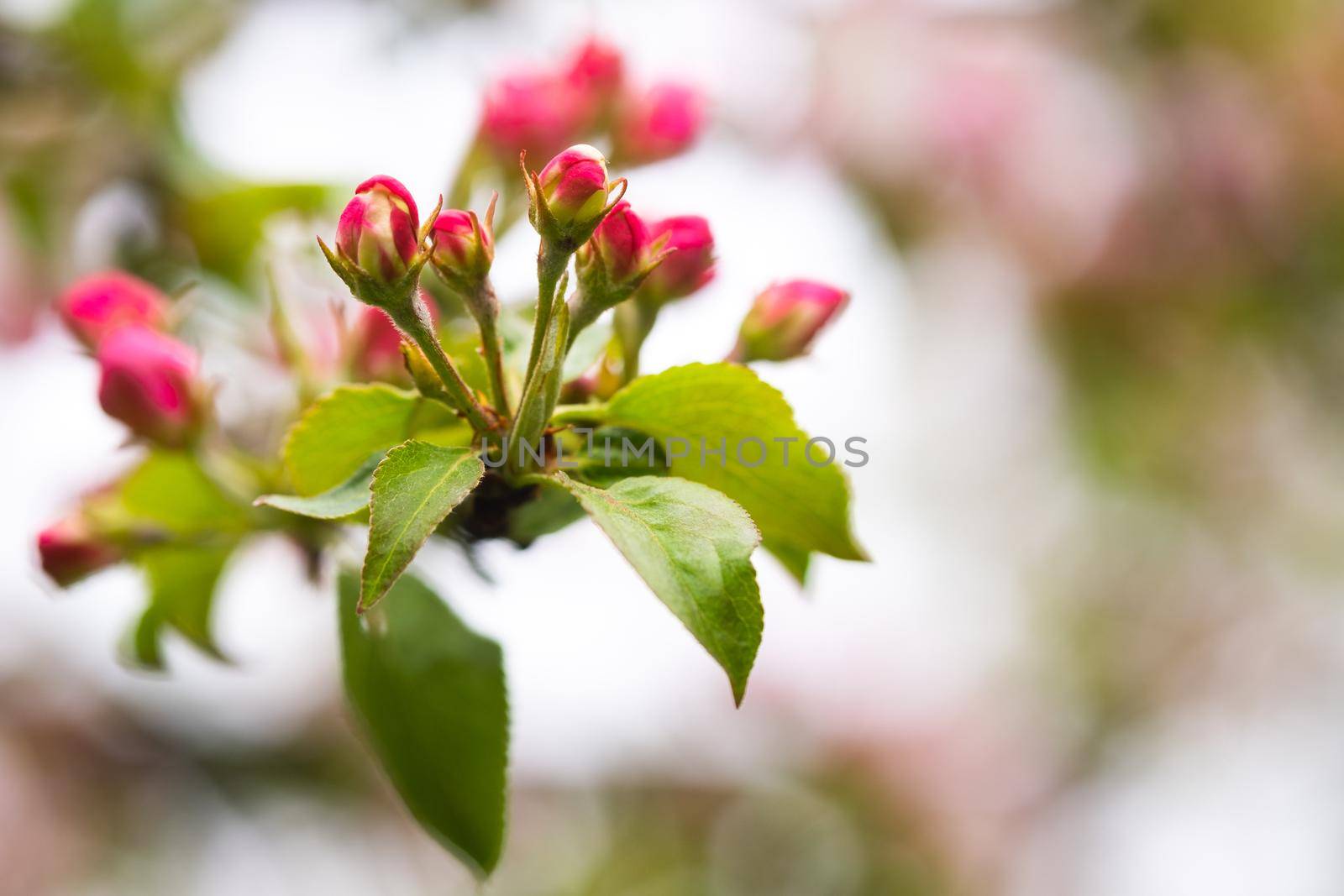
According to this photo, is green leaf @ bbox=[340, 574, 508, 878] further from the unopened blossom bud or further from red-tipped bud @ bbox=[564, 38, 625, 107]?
red-tipped bud @ bbox=[564, 38, 625, 107]

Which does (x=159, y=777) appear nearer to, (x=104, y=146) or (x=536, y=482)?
(x=104, y=146)

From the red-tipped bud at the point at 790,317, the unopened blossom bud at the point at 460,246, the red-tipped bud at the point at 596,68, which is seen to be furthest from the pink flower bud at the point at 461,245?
the red-tipped bud at the point at 596,68

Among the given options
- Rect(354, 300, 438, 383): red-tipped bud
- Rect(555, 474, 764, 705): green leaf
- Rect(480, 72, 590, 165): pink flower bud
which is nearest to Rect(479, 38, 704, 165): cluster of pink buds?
Rect(480, 72, 590, 165): pink flower bud

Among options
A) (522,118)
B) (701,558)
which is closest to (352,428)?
(701,558)

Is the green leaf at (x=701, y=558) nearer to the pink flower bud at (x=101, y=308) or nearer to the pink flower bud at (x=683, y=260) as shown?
the pink flower bud at (x=683, y=260)

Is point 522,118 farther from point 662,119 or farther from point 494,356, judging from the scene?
point 494,356

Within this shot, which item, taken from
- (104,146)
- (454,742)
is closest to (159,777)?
(104,146)
